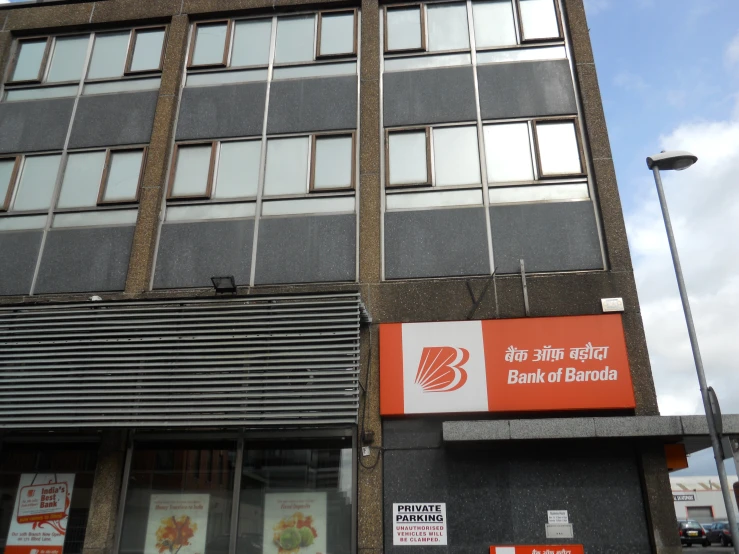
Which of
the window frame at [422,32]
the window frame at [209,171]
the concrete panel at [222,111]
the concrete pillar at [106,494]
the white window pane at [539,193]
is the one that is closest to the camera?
the concrete pillar at [106,494]

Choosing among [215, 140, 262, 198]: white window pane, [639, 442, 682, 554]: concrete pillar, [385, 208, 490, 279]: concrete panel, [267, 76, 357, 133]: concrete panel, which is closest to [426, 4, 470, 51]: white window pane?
[267, 76, 357, 133]: concrete panel

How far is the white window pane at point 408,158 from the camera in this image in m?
10.8

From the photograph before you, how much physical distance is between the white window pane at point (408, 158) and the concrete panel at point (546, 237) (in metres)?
1.54

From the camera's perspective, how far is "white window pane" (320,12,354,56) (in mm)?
12242

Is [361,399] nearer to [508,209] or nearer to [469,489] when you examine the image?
[469,489]

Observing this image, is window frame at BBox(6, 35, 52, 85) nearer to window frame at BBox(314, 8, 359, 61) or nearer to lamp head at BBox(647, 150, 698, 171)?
window frame at BBox(314, 8, 359, 61)

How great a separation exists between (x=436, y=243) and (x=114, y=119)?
7.18 m

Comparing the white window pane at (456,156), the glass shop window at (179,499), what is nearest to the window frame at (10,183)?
the glass shop window at (179,499)

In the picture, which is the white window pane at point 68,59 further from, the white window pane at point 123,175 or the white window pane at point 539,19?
the white window pane at point 539,19

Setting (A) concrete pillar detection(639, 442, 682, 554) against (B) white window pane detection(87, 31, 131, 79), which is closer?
(A) concrete pillar detection(639, 442, 682, 554)

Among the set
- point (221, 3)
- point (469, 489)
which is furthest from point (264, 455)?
point (221, 3)

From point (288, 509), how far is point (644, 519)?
5143mm

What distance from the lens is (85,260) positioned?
10820 mm

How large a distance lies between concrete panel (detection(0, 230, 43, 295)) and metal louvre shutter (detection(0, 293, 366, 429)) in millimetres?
1302
